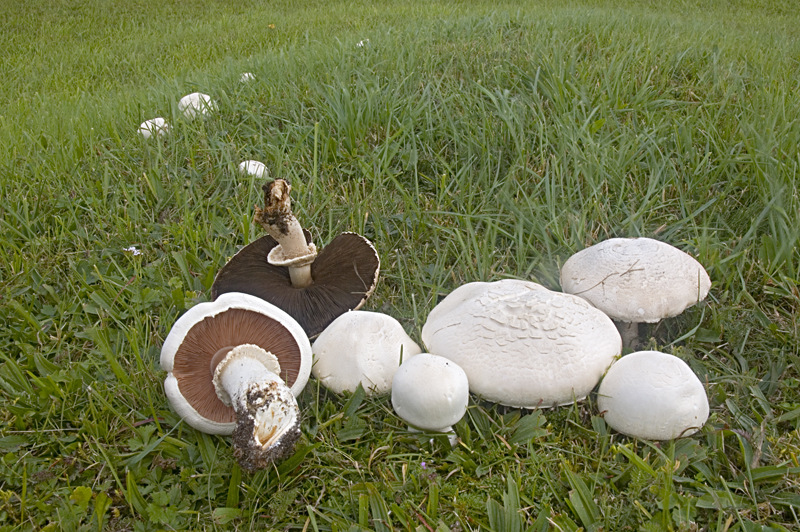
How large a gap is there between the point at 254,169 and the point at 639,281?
8.00 feet

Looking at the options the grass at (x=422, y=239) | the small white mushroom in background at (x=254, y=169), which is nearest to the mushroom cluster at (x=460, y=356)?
the grass at (x=422, y=239)

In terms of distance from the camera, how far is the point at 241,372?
6.57ft

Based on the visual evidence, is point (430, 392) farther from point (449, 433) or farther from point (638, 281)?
point (638, 281)

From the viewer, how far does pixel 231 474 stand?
1979 mm

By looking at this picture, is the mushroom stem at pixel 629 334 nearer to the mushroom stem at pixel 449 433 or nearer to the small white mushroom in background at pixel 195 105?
the mushroom stem at pixel 449 433

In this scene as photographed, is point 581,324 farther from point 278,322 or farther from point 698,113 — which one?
point 698,113

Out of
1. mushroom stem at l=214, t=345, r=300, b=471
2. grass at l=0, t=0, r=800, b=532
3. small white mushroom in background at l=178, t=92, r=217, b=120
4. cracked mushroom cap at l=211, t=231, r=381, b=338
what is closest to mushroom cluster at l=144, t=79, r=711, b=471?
mushroom stem at l=214, t=345, r=300, b=471

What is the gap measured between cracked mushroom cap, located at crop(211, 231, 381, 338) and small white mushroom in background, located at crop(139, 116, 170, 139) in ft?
6.01

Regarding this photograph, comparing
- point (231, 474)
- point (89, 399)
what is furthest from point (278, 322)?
point (89, 399)

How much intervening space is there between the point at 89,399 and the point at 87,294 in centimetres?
92

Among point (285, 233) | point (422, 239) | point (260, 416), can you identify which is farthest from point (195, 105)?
point (260, 416)

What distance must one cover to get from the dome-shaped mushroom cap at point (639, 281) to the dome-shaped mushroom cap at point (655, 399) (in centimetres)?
30

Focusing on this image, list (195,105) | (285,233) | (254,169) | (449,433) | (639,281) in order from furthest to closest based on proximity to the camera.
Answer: (195,105), (254,169), (285,233), (639,281), (449,433)

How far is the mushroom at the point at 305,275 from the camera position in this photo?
264 centimetres
